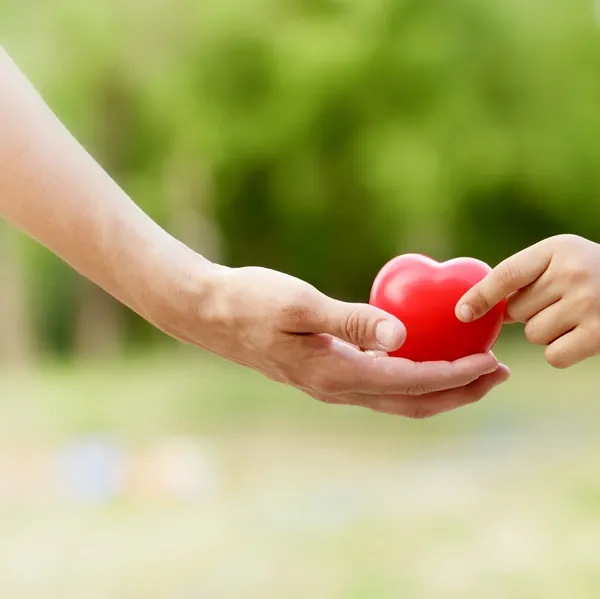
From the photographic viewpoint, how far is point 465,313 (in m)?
1.68

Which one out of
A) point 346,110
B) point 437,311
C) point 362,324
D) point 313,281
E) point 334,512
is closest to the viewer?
point 362,324

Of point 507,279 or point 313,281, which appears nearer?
point 507,279

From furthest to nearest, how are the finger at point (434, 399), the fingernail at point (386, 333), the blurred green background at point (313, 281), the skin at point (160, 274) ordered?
the blurred green background at point (313, 281) → the finger at point (434, 399) → the skin at point (160, 274) → the fingernail at point (386, 333)

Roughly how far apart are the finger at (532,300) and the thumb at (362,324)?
30 cm

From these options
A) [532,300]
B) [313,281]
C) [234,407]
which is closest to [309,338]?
[532,300]

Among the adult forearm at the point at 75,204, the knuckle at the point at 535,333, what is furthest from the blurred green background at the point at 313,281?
the adult forearm at the point at 75,204

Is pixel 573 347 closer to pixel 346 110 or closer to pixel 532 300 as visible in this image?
pixel 532 300

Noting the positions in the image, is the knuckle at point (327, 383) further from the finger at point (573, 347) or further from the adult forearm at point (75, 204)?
the finger at point (573, 347)

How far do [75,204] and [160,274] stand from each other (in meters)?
0.19

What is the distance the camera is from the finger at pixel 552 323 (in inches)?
64.7

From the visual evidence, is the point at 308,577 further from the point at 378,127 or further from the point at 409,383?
the point at 378,127

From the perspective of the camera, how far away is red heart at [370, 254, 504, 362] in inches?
67.8

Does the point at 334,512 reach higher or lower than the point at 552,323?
higher

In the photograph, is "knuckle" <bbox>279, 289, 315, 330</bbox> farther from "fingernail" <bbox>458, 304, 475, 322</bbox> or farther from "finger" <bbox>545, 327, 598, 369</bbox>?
"finger" <bbox>545, 327, 598, 369</bbox>
